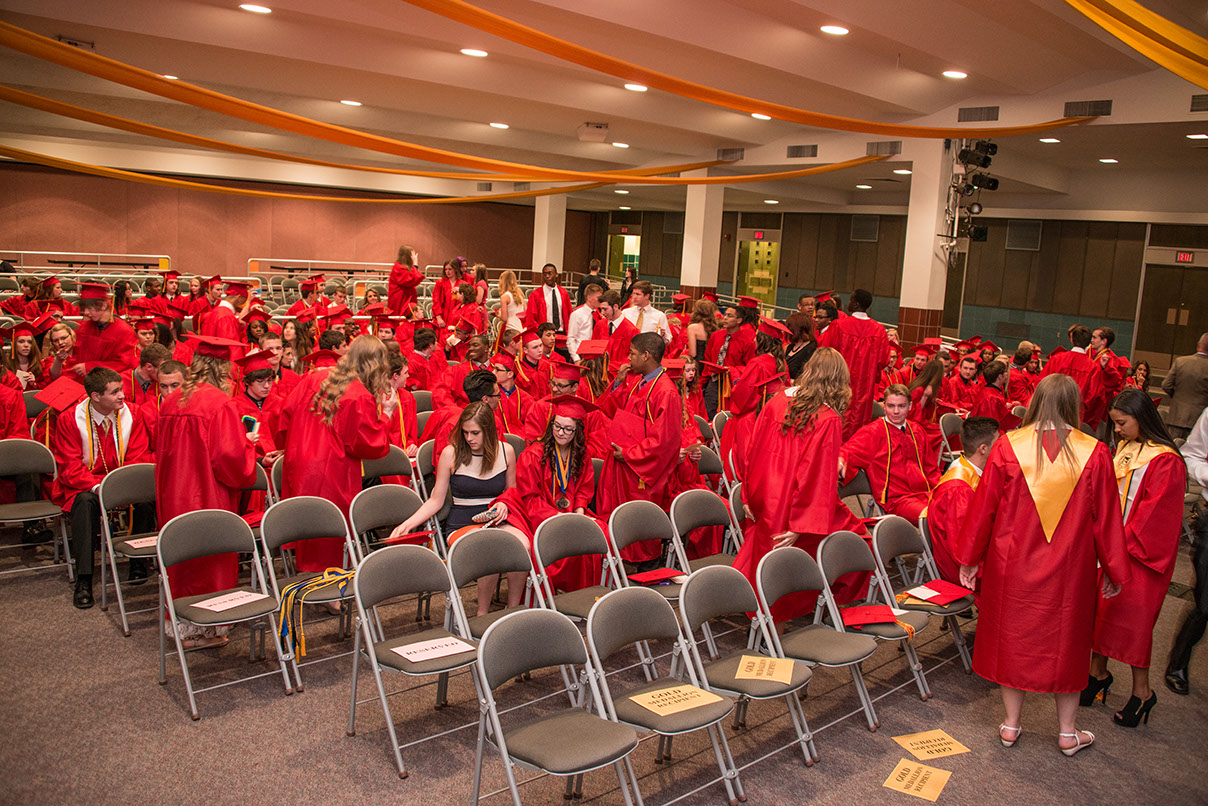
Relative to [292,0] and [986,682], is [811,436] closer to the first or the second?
[986,682]

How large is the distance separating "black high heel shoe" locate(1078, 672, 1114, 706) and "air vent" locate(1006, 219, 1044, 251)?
582 inches

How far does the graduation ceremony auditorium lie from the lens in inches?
141

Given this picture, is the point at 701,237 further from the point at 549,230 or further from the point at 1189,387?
the point at 1189,387

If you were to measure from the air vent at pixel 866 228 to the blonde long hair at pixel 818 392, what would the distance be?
1706 cm

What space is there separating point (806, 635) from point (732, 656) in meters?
0.41

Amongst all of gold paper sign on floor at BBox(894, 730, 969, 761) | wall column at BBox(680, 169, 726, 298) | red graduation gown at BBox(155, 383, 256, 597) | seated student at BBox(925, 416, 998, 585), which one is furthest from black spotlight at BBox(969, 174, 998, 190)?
red graduation gown at BBox(155, 383, 256, 597)

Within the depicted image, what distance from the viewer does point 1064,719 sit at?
395cm

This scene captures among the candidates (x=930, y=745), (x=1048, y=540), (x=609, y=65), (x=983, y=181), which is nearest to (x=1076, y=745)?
(x=930, y=745)

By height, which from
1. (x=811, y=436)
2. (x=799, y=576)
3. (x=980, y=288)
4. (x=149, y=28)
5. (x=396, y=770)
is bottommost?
(x=396, y=770)

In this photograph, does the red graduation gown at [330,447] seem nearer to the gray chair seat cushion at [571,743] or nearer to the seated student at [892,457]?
the gray chair seat cushion at [571,743]

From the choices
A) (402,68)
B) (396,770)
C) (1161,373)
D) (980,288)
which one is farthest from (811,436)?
(980,288)

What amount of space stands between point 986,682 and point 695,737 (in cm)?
178

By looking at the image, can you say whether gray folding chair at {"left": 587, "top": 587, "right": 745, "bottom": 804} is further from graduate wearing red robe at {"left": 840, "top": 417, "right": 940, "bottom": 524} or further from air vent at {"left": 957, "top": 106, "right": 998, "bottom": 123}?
air vent at {"left": 957, "top": 106, "right": 998, "bottom": 123}

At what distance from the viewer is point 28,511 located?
16.5 ft
